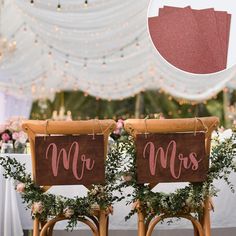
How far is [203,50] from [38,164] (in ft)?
8.72

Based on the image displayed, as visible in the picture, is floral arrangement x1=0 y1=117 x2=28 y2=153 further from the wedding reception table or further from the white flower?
the white flower

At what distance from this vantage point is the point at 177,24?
15.6ft

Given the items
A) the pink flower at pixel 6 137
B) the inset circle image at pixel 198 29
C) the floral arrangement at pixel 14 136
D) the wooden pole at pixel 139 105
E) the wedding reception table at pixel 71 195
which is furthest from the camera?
the wooden pole at pixel 139 105

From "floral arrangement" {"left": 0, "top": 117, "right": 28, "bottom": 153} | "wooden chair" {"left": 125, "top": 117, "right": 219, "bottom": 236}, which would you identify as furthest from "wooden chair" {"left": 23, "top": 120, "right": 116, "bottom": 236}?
"floral arrangement" {"left": 0, "top": 117, "right": 28, "bottom": 153}

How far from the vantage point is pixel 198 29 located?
4.79 m

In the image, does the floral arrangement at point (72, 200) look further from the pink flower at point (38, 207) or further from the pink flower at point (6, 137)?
the pink flower at point (6, 137)

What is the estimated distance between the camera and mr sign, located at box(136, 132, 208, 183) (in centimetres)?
243

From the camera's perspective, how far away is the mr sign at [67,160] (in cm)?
243

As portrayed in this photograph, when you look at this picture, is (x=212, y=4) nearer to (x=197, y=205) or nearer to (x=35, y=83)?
(x=35, y=83)

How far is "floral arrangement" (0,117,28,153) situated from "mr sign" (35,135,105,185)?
75cm

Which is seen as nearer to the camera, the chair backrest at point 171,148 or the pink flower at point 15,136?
the chair backrest at point 171,148

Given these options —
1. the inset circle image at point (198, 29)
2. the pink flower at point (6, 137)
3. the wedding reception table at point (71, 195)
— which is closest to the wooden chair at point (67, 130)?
the wedding reception table at point (71, 195)

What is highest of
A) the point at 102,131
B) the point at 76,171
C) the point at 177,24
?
the point at 177,24

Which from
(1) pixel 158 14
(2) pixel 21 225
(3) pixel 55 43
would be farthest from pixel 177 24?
(2) pixel 21 225
